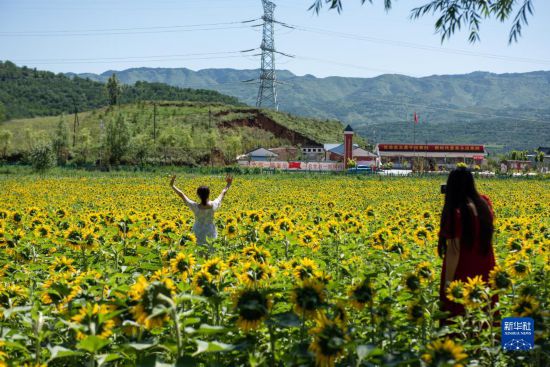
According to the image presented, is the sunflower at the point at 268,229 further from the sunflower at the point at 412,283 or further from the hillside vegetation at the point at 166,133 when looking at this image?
the hillside vegetation at the point at 166,133

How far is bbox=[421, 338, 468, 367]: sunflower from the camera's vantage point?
2.31 m

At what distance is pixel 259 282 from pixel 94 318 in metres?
1.28

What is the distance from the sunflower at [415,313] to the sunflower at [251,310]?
3.31 ft

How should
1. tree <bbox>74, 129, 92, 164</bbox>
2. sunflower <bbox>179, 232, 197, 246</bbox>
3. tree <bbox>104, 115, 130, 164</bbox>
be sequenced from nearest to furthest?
sunflower <bbox>179, 232, 197, 246</bbox> < tree <bbox>104, 115, 130, 164</bbox> < tree <bbox>74, 129, 92, 164</bbox>

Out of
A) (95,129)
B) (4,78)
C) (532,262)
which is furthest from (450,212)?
(4,78)

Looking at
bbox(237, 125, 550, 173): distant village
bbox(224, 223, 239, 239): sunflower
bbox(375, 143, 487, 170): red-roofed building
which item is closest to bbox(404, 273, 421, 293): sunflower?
bbox(224, 223, 239, 239): sunflower

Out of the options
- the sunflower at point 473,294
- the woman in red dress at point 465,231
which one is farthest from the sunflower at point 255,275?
the woman in red dress at point 465,231

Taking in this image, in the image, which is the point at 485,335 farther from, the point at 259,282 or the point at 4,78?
the point at 4,78

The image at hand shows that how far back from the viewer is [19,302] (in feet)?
13.8

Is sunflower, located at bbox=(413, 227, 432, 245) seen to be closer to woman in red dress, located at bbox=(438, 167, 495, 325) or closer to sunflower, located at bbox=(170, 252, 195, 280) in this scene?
woman in red dress, located at bbox=(438, 167, 495, 325)

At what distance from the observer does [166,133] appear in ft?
231

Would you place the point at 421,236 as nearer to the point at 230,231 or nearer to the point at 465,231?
the point at 465,231

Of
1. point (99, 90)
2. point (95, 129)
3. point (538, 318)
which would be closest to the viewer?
point (538, 318)

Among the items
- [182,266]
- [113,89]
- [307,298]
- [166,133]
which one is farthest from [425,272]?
[113,89]
